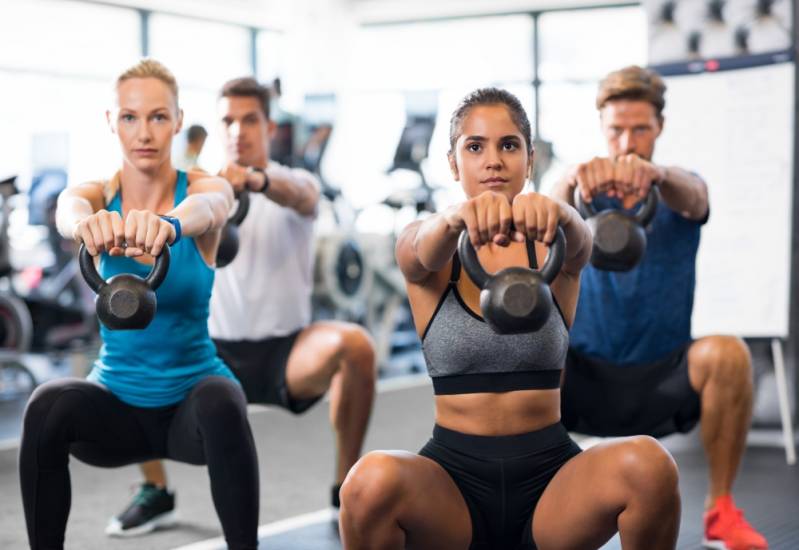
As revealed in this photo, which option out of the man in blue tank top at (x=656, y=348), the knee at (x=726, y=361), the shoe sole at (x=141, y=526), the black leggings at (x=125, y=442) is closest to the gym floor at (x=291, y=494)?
the shoe sole at (x=141, y=526)

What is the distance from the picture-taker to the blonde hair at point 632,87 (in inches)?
96.7

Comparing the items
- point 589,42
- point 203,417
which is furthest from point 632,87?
point 589,42

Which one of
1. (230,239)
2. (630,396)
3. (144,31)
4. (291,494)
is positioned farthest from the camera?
(144,31)

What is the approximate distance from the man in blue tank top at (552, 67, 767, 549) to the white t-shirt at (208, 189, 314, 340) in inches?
31.8

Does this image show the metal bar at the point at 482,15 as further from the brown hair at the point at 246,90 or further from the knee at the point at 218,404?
the knee at the point at 218,404

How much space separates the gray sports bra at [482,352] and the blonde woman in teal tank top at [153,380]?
51cm

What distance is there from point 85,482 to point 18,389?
2446 mm

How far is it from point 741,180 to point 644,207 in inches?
62.0

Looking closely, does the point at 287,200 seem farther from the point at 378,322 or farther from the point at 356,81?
the point at 356,81

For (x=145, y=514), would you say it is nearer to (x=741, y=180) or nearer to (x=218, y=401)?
(x=218, y=401)

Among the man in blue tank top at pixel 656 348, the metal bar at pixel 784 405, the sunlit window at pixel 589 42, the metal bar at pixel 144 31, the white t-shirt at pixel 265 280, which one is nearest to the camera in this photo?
the man in blue tank top at pixel 656 348

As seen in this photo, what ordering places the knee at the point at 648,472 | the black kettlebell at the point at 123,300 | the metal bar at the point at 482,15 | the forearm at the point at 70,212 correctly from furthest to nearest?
the metal bar at the point at 482,15 < the forearm at the point at 70,212 < the black kettlebell at the point at 123,300 < the knee at the point at 648,472

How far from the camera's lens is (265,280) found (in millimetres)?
2795

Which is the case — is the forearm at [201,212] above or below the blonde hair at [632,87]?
below
